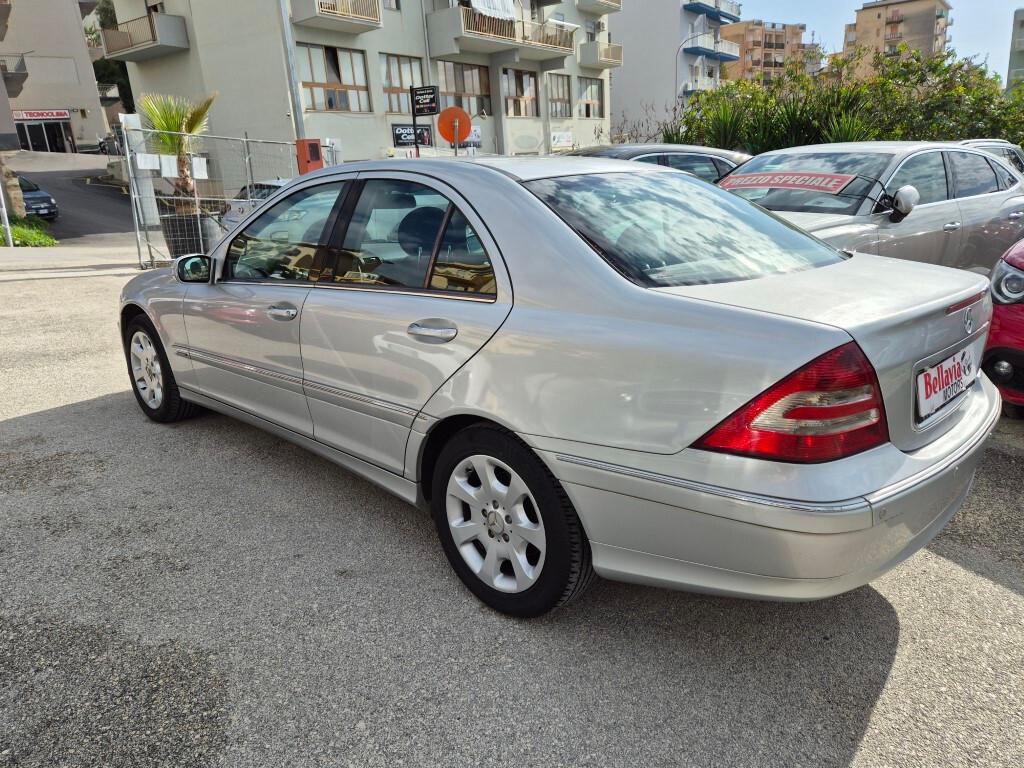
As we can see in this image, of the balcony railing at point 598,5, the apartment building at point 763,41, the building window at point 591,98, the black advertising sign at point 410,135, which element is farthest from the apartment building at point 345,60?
the apartment building at point 763,41

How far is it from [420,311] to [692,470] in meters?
1.17

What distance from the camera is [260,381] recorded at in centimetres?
355

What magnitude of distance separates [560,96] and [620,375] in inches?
1487

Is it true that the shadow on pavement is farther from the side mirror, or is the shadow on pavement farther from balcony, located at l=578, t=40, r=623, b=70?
balcony, located at l=578, t=40, r=623, b=70

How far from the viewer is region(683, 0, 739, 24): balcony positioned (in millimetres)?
51812

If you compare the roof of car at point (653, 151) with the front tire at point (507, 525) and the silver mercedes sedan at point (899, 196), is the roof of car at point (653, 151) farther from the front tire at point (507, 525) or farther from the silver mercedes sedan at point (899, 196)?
the front tire at point (507, 525)

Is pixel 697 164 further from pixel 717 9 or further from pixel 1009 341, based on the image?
pixel 717 9

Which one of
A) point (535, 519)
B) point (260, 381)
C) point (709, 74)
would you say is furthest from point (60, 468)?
point (709, 74)

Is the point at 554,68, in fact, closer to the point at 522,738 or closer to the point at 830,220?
the point at 830,220

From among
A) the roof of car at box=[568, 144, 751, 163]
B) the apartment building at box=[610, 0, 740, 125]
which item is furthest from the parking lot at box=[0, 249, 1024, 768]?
the apartment building at box=[610, 0, 740, 125]

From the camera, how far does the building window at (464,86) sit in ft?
99.0

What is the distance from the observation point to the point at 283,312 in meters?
3.29

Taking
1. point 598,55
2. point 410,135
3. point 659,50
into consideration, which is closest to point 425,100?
point 410,135

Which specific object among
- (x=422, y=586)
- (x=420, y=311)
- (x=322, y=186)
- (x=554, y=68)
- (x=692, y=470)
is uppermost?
(x=554, y=68)
